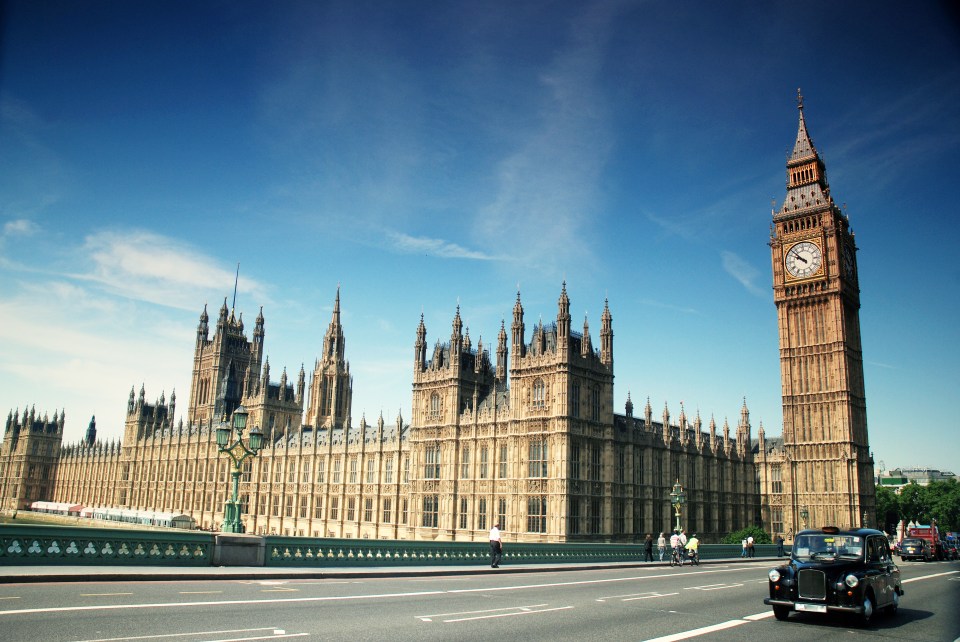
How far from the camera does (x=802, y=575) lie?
1691 centimetres

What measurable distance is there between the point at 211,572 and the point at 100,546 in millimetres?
3424

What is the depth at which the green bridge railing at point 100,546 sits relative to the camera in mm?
20734

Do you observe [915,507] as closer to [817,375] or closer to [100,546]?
[817,375]

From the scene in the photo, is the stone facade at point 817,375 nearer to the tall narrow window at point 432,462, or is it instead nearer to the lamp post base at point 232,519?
the tall narrow window at point 432,462

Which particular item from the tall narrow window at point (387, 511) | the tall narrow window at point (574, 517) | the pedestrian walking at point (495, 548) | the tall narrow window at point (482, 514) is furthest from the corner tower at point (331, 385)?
the pedestrian walking at point (495, 548)

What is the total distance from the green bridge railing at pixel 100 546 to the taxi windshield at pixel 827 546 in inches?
717

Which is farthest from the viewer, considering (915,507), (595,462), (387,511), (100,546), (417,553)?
(915,507)

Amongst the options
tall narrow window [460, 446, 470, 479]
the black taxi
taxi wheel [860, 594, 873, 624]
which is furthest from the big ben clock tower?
taxi wheel [860, 594, 873, 624]

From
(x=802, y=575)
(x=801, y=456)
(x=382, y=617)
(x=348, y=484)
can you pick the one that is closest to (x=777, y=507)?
(x=801, y=456)

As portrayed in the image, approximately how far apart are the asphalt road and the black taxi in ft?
1.60

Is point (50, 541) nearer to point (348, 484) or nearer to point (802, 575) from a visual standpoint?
point (802, 575)

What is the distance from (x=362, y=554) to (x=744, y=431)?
6591 cm

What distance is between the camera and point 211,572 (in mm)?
22234

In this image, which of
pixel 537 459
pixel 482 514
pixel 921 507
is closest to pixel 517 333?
pixel 537 459
